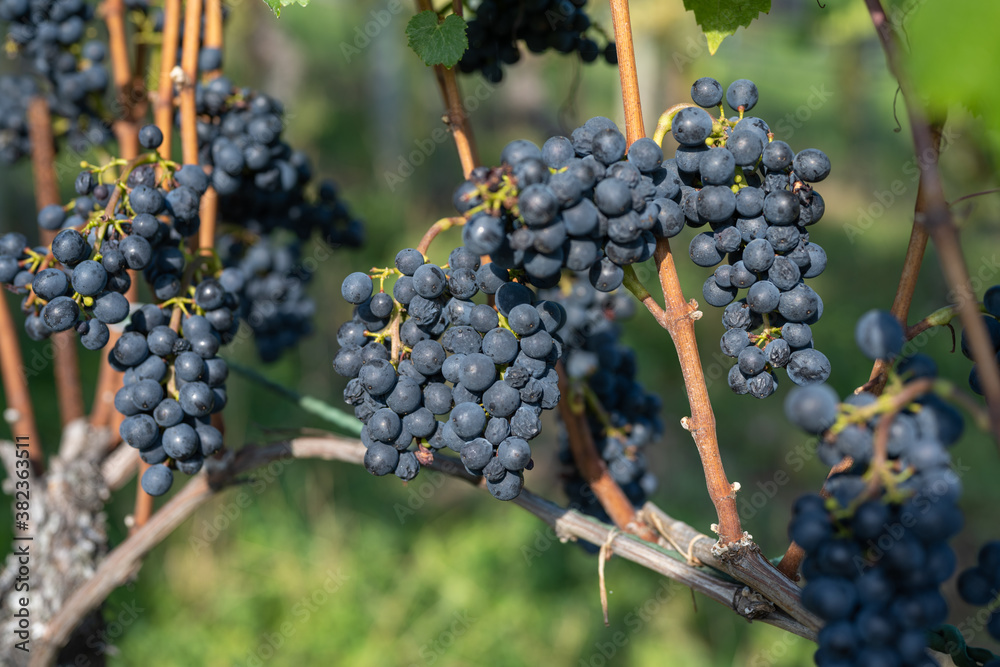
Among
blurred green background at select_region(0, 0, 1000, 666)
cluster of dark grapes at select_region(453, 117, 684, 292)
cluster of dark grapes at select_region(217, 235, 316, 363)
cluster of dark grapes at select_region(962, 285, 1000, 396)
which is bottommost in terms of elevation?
blurred green background at select_region(0, 0, 1000, 666)

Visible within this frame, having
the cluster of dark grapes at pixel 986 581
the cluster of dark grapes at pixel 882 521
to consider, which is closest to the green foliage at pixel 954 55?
the cluster of dark grapes at pixel 882 521

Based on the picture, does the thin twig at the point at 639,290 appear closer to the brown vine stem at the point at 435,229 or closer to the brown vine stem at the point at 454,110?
the brown vine stem at the point at 435,229

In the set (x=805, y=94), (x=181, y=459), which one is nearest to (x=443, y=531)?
(x=181, y=459)

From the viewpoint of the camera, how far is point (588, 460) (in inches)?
46.3

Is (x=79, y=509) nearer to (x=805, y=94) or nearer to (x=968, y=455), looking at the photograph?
(x=968, y=455)

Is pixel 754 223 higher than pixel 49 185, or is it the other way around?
pixel 754 223

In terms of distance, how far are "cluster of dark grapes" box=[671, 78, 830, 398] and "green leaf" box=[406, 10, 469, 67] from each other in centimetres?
31

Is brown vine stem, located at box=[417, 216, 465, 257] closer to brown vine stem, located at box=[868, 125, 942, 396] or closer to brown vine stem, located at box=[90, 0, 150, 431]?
brown vine stem, located at box=[868, 125, 942, 396]

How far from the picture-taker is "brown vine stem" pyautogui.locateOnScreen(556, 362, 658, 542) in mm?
1150

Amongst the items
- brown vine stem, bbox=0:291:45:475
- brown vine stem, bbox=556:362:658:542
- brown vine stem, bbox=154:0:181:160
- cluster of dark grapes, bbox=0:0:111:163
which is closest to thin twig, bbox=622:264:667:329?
brown vine stem, bbox=556:362:658:542

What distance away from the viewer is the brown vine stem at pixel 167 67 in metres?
1.25

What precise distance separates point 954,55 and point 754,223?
303mm

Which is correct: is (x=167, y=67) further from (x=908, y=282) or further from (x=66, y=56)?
(x=908, y=282)

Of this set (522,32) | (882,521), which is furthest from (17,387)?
(882,521)
